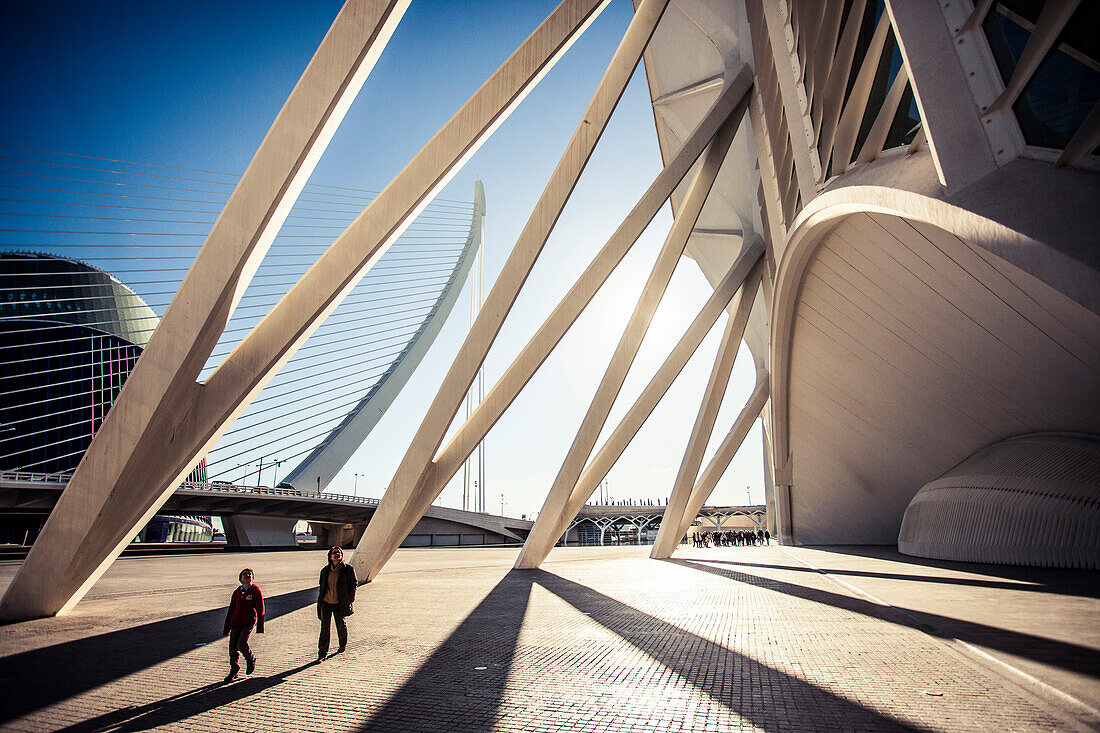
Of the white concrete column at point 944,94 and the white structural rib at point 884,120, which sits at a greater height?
the white structural rib at point 884,120

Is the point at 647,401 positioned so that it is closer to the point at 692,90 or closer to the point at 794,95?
the point at 794,95

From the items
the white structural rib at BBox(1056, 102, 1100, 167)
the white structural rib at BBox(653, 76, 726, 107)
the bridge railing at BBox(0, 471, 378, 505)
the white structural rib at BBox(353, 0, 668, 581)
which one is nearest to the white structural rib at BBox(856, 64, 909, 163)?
the white structural rib at BBox(1056, 102, 1100, 167)

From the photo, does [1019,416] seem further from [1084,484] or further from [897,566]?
[897,566]

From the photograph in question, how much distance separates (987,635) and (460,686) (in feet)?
11.9

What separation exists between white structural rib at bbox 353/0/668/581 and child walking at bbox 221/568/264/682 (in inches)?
222

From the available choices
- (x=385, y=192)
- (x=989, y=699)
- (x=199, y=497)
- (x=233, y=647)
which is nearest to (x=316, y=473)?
(x=199, y=497)

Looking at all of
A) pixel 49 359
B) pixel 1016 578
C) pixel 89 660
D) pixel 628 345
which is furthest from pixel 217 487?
pixel 1016 578

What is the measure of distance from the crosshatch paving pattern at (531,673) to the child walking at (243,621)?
0.12 m

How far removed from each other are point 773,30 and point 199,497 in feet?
112

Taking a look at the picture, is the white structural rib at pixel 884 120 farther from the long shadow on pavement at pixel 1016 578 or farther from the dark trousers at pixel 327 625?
the dark trousers at pixel 327 625

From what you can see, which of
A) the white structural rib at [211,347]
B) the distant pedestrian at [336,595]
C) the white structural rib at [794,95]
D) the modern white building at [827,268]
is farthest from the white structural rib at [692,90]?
the distant pedestrian at [336,595]

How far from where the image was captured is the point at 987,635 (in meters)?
4.20

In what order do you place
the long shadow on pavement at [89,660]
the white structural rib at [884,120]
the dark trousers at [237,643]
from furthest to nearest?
the white structural rib at [884,120], the dark trousers at [237,643], the long shadow on pavement at [89,660]

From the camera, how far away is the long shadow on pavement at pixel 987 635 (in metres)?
3.40
